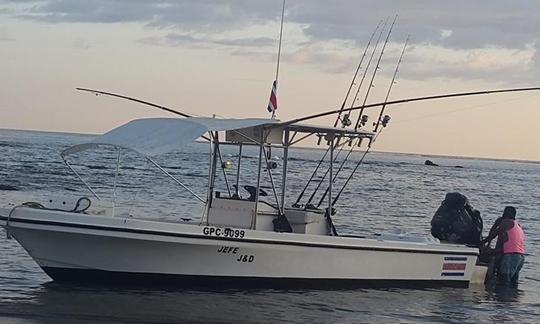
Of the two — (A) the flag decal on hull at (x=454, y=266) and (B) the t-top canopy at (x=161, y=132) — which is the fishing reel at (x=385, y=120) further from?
(A) the flag decal on hull at (x=454, y=266)

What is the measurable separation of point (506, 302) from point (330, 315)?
368 cm

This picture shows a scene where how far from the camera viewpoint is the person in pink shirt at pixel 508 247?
15.5 metres

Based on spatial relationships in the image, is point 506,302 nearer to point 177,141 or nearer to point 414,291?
point 414,291

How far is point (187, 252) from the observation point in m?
12.5

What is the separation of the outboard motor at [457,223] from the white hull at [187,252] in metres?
1.92

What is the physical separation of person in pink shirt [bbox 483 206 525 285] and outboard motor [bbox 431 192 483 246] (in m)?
0.28

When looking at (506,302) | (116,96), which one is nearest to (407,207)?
(506,302)

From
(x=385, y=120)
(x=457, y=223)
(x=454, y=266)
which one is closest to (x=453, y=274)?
(x=454, y=266)

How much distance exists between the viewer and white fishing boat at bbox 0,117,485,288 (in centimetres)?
1209

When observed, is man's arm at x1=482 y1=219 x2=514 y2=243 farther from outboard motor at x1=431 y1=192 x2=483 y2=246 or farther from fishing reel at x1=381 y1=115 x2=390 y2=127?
fishing reel at x1=381 y1=115 x2=390 y2=127

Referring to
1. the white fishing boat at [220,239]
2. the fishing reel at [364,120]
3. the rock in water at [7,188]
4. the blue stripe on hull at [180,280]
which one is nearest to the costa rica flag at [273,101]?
the white fishing boat at [220,239]

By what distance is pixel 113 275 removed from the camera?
1259 cm

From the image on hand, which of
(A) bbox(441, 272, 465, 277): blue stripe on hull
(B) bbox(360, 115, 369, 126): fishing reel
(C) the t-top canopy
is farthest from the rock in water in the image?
(A) bbox(441, 272, 465, 277): blue stripe on hull

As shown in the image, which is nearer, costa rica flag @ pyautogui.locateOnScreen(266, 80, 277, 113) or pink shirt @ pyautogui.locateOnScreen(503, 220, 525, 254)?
costa rica flag @ pyautogui.locateOnScreen(266, 80, 277, 113)
